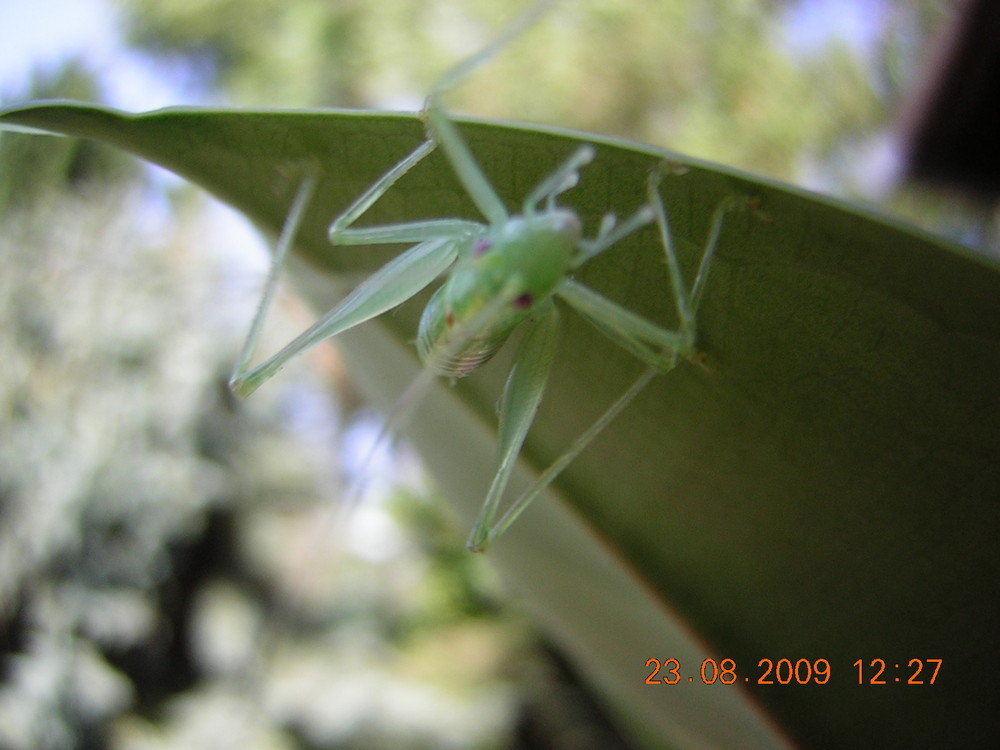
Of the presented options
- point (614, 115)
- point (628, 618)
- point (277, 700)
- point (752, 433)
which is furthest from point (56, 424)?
point (614, 115)

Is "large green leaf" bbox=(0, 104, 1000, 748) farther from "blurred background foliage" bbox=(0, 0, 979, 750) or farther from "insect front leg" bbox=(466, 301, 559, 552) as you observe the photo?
"blurred background foliage" bbox=(0, 0, 979, 750)

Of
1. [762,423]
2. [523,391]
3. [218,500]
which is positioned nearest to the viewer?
[762,423]

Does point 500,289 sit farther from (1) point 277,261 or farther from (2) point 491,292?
(1) point 277,261

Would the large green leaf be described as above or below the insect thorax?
below

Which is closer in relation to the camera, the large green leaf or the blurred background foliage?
the large green leaf
